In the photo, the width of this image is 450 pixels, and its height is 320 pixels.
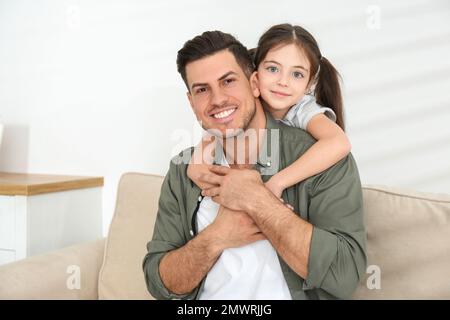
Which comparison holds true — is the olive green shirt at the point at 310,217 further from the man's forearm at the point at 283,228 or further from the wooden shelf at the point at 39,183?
the wooden shelf at the point at 39,183

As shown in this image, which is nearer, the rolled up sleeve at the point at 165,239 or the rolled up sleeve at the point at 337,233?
the rolled up sleeve at the point at 337,233

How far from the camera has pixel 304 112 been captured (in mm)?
1276

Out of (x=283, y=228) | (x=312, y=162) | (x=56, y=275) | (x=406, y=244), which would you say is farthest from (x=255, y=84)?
(x=56, y=275)

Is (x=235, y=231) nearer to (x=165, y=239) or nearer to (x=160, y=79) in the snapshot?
(x=165, y=239)

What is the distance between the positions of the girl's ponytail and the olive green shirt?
0.62 feet

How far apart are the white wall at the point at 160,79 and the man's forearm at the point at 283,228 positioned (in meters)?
0.81

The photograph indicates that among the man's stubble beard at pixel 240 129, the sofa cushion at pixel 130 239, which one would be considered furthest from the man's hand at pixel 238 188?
the sofa cushion at pixel 130 239

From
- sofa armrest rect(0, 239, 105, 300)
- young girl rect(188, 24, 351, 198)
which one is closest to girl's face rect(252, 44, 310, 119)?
young girl rect(188, 24, 351, 198)

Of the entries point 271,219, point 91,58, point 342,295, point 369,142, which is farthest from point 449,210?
point 91,58

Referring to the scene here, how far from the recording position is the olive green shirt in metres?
1.07

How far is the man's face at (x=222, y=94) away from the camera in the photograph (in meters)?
1.22

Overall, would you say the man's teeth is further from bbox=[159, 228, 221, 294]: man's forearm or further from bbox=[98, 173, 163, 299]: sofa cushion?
bbox=[98, 173, 163, 299]: sofa cushion
